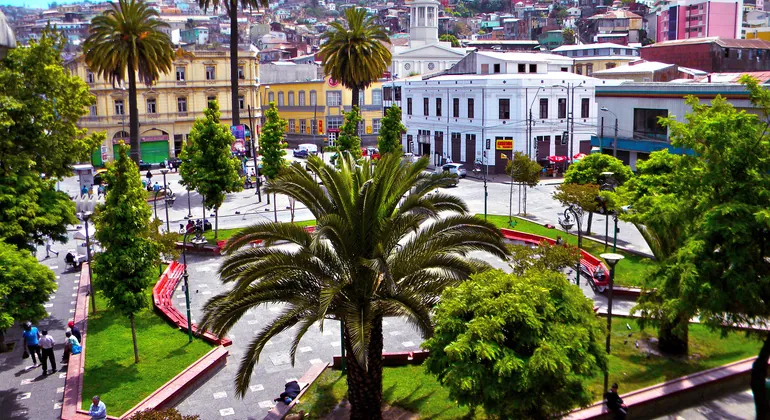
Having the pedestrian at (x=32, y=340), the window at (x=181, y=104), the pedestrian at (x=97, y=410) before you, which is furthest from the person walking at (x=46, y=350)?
the window at (x=181, y=104)

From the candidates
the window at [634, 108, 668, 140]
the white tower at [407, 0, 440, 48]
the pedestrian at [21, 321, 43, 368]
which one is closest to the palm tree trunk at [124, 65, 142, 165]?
the pedestrian at [21, 321, 43, 368]

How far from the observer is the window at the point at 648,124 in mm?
48688

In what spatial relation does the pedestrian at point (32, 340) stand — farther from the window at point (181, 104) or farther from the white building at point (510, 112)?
the window at point (181, 104)

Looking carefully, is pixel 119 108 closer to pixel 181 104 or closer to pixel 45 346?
pixel 181 104

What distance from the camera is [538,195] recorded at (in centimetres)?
4628

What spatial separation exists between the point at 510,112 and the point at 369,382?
144 feet

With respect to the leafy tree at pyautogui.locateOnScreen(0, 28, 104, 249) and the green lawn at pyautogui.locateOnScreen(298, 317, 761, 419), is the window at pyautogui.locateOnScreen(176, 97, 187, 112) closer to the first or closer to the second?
the leafy tree at pyautogui.locateOnScreen(0, 28, 104, 249)

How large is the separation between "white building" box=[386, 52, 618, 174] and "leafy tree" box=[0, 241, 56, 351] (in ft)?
128

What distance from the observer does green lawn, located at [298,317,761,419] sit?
17266mm

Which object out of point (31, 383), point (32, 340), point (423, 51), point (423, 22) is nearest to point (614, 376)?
point (31, 383)

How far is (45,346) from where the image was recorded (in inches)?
785

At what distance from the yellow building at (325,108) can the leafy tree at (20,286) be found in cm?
6289

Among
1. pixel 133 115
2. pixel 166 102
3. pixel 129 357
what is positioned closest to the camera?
pixel 129 357

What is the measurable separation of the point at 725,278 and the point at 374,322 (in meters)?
7.24
